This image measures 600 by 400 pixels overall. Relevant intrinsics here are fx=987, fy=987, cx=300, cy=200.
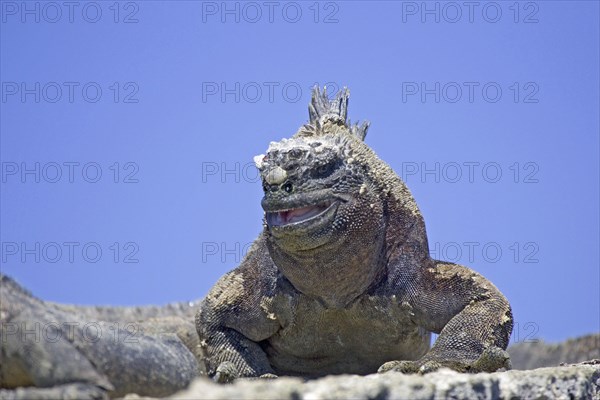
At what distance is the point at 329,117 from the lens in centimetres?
1055

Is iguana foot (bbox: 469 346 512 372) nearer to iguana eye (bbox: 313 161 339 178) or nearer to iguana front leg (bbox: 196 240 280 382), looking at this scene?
iguana eye (bbox: 313 161 339 178)

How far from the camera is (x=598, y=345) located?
18531 mm

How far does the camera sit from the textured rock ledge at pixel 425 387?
487cm

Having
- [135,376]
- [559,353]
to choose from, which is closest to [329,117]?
[135,376]

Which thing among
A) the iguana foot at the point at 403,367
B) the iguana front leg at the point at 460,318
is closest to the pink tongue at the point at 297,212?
the iguana front leg at the point at 460,318

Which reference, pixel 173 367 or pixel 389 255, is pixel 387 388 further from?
pixel 389 255

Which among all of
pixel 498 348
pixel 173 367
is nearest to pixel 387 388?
pixel 173 367

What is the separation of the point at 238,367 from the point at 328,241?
1.82 m

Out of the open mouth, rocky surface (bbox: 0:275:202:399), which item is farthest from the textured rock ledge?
the open mouth

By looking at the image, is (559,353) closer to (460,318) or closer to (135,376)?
(460,318)

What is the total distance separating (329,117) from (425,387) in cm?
512

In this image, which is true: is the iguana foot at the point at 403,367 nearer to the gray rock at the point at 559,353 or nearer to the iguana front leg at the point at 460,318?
the iguana front leg at the point at 460,318

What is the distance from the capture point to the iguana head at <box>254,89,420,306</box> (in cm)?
866

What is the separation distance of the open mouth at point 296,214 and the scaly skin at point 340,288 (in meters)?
0.01
